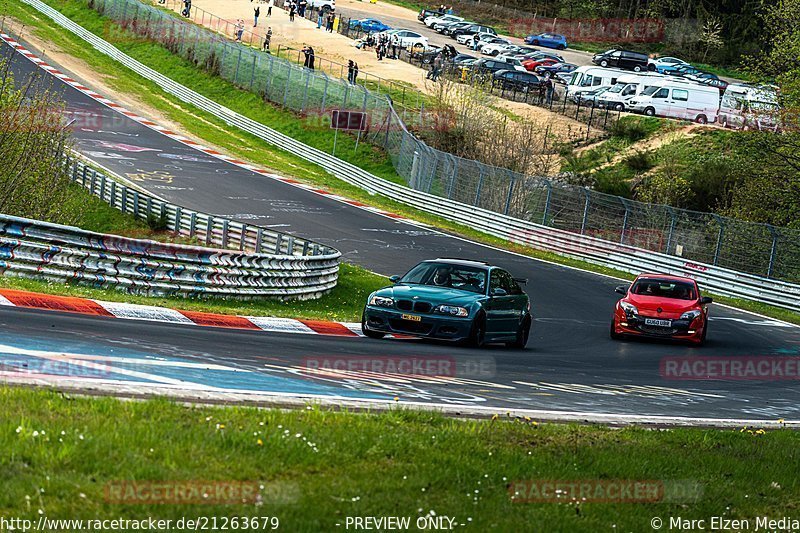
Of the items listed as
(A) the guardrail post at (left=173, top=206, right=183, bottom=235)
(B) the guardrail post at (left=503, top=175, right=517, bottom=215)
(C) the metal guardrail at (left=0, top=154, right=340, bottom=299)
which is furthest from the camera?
(B) the guardrail post at (left=503, top=175, right=517, bottom=215)

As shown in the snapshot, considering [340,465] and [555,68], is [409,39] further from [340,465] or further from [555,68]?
[340,465]

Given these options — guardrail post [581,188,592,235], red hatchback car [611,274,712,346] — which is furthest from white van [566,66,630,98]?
red hatchback car [611,274,712,346]

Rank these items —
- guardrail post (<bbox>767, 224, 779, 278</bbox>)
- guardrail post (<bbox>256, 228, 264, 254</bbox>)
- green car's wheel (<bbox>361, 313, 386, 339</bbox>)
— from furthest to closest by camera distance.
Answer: guardrail post (<bbox>767, 224, 779, 278</bbox>), guardrail post (<bbox>256, 228, 264, 254</bbox>), green car's wheel (<bbox>361, 313, 386, 339</bbox>)

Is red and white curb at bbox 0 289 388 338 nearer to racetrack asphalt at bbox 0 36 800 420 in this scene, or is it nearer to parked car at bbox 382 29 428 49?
racetrack asphalt at bbox 0 36 800 420

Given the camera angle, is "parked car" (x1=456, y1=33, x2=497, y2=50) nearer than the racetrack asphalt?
No

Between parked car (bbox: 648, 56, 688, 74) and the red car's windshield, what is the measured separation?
55.9 metres

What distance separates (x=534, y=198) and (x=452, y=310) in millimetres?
23312

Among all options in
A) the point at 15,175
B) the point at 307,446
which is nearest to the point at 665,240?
the point at 15,175

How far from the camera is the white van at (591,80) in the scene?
64.4 meters

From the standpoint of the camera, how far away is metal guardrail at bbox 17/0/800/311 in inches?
1271

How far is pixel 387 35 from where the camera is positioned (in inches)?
3187

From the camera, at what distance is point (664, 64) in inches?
3071

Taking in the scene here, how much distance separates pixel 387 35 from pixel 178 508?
254 feet

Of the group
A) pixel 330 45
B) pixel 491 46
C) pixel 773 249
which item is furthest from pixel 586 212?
pixel 491 46
